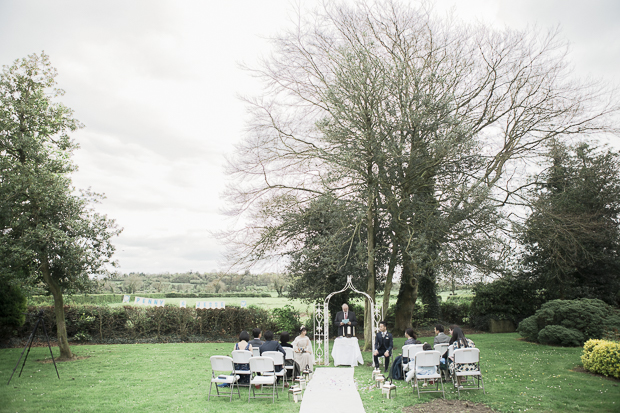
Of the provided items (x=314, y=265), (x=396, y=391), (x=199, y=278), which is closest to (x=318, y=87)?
(x=314, y=265)

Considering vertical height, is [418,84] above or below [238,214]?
above

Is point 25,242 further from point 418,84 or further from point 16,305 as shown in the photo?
point 418,84

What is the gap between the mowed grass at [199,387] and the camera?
6371 mm

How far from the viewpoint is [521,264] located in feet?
56.6

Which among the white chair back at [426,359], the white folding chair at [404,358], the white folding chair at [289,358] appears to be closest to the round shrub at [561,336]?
the white folding chair at [404,358]

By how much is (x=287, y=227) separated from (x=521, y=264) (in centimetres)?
1089

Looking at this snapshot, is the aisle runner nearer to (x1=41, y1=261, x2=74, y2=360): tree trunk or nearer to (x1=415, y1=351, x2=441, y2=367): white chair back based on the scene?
(x1=415, y1=351, x2=441, y2=367): white chair back

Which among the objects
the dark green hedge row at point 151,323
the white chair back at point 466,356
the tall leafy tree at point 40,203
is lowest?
the dark green hedge row at point 151,323

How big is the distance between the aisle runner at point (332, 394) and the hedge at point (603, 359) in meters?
5.30

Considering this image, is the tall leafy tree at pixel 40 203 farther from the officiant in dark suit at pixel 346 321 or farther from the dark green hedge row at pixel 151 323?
the officiant in dark suit at pixel 346 321

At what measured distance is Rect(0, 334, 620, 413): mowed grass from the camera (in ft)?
20.9

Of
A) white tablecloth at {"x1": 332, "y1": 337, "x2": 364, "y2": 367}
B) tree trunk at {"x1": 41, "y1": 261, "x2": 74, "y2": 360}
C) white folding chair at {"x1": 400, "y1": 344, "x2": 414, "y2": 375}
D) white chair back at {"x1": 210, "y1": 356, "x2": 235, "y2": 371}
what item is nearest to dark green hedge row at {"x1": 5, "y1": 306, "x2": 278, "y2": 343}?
tree trunk at {"x1": 41, "y1": 261, "x2": 74, "y2": 360}

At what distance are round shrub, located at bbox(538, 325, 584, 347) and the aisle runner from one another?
24.1 feet

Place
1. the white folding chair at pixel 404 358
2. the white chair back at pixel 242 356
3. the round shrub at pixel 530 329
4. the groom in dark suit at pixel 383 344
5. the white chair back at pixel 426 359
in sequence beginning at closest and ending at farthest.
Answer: the white chair back at pixel 426 359, the white chair back at pixel 242 356, the white folding chair at pixel 404 358, the groom in dark suit at pixel 383 344, the round shrub at pixel 530 329
